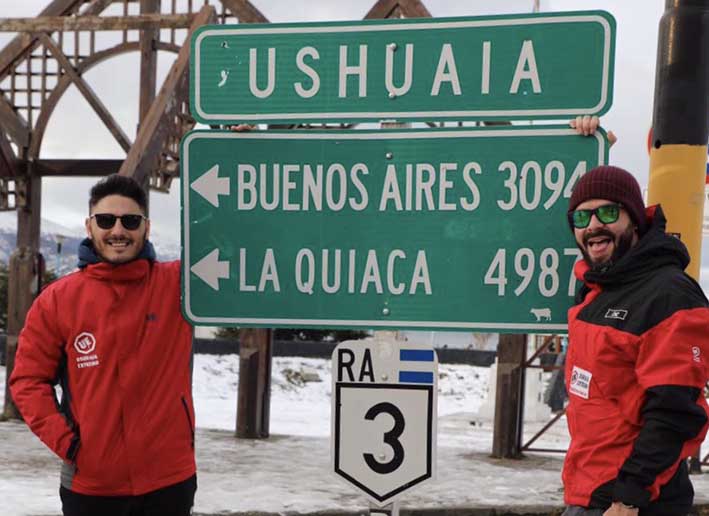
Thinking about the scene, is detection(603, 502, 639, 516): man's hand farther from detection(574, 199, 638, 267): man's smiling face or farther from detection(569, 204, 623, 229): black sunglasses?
detection(569, 204, 623, 229): black sunglasses

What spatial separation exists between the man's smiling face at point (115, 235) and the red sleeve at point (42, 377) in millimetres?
247

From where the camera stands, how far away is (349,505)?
6.13 metres

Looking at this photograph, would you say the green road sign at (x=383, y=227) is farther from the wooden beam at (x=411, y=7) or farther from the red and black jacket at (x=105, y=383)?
the wooden beam at (x=411, y=7)

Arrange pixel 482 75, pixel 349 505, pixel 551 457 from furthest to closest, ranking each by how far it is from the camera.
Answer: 1. pixel 551 457
2. pixel 349 505
3. pixel 482 75

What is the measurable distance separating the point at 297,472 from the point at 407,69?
17.4 ft

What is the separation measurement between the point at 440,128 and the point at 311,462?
576cm

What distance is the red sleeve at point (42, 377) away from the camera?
287cm

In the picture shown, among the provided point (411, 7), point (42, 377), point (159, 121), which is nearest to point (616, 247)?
point (42, 377)

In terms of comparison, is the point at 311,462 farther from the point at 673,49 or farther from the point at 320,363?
the point at 320,363

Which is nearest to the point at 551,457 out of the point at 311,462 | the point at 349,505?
the point at 311,462

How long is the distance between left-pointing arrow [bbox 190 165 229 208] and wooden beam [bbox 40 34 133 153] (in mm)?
6615

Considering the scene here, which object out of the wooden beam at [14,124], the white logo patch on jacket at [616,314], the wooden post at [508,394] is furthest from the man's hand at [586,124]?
the wooden beam at [14,124]

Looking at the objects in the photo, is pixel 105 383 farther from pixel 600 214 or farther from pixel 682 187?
pixel 682 187

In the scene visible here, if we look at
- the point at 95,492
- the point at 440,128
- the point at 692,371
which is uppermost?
the point at 440,128
